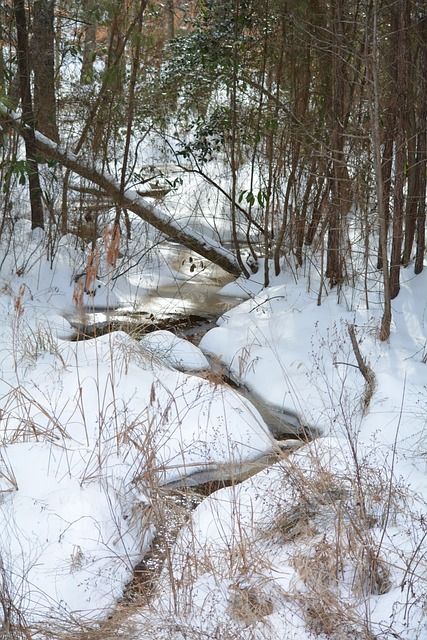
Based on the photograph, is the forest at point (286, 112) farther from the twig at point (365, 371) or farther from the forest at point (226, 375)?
the twig at point (365, 371)

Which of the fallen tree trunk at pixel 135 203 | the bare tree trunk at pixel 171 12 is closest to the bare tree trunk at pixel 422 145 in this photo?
the fallen tree trunk at pixel 135 203

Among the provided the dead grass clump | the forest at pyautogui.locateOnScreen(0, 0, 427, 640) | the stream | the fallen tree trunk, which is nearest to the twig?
the forest at pyautogui.locateOnScreen(0, 0, 427, 640)

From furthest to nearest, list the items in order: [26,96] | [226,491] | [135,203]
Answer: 1. [135,203]
2. [26,96]
3. [226,491]

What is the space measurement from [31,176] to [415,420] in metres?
4.71

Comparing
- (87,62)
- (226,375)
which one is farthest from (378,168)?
(87,62)

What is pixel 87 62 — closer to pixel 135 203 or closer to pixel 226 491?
pixel 135 203

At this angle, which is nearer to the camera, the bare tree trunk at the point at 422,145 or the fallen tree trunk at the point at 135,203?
the bare tree trunk at the point at 422,145

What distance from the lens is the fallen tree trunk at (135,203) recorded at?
731 cm

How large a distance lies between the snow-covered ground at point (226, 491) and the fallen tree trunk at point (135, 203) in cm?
202

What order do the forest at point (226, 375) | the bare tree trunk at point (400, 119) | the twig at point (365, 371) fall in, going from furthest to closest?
the bare tree trunk at point (400, 119) < the twig at point (365, 371) < the forest at point (226, 375)

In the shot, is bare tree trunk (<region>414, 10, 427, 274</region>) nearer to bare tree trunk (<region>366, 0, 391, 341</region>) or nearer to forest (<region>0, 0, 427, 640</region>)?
forest (<region>0, 0, 427, 640</region>)

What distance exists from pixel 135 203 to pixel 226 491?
440 centimetres

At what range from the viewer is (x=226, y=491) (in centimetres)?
379

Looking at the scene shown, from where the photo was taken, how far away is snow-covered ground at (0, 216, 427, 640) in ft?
9.44
